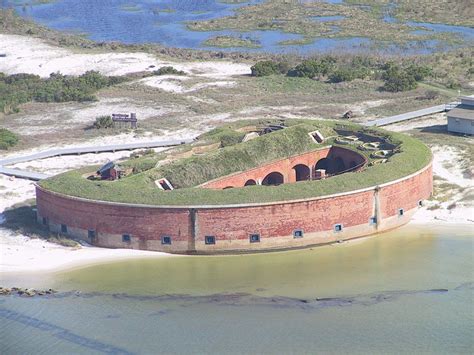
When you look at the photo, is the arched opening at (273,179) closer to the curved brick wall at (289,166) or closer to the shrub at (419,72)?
the curved brick wall at (289,166)

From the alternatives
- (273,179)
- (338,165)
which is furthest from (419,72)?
(273,179)

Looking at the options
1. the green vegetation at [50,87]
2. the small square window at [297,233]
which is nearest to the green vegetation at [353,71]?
the green vegetation at [50,87]

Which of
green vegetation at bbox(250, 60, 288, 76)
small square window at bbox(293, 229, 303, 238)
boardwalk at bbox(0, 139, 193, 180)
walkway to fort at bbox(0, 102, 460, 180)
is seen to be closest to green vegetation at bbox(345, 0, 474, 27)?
green vegetation at bbox(250, 60, 288, 76)

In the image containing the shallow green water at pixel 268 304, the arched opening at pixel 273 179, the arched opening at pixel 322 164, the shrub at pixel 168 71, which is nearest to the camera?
the shallow green water at pixel 268 304

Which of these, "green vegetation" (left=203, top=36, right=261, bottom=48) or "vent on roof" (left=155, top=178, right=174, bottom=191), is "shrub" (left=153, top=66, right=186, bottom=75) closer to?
"green vegetation" (left=203, top=36, right=261, bottom=48)

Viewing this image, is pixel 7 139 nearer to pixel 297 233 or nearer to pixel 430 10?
pixel 297 233

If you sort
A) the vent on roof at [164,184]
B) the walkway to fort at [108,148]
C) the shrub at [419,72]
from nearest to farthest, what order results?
the vent on roof at [164,184] → the walkway to fort at [108,148] → the shrub at [419,72]

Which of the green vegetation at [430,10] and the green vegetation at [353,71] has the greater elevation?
the green vegetation at [430,10]
